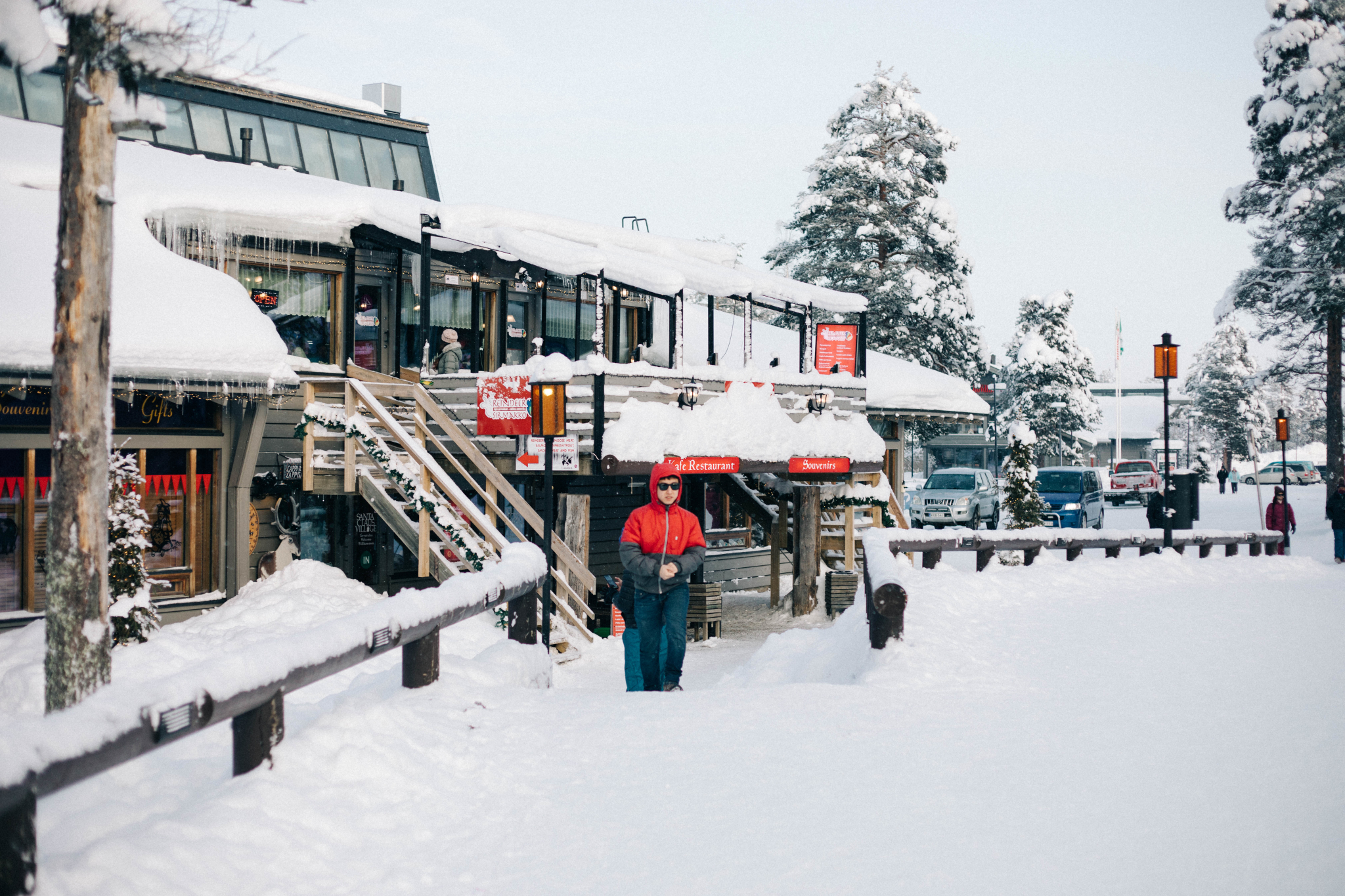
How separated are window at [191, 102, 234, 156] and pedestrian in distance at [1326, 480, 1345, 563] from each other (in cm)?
2068

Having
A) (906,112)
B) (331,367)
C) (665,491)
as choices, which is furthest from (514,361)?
(906,112)

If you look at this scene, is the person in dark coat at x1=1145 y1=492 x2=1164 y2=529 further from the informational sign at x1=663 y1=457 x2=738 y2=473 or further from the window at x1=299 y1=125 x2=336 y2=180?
the window at x1=299 y1=125 x2=336 y2=180

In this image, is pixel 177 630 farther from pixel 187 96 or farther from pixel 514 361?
pixel 187 96

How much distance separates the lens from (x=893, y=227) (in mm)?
34125

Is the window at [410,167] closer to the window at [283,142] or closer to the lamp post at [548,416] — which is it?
the window at [283,142]

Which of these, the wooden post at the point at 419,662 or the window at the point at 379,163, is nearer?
the wooden post at the point at 419,662

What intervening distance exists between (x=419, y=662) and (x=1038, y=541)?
33.6 ft

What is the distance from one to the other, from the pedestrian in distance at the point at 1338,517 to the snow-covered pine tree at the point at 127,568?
19.7m

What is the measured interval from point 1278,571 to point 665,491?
39.0ft

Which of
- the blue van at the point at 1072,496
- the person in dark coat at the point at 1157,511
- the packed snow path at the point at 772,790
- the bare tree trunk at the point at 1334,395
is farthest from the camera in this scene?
the blue van at the point at 1072,496

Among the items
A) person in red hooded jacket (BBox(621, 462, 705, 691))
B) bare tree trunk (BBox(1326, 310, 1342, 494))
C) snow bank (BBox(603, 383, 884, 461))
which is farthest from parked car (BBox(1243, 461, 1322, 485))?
person in red hooded jacket (BBox(621, 462, 705, 691))

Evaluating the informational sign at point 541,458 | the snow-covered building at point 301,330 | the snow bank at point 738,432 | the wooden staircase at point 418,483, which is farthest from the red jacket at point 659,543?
the snow bank at point 738,432

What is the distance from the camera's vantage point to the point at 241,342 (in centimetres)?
1277

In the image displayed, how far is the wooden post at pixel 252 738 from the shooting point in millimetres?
4387
